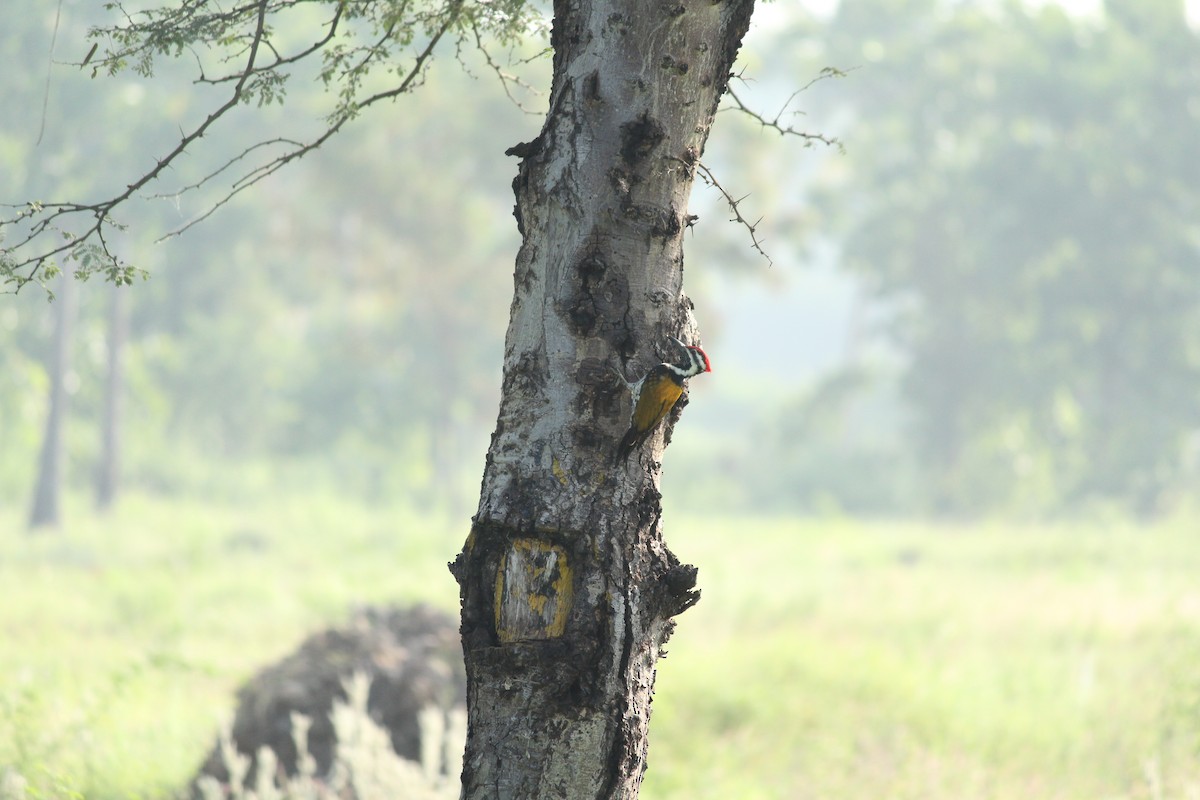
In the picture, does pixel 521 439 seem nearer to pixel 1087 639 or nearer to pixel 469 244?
pixel 1087 639

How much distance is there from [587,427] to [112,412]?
26.8 metres

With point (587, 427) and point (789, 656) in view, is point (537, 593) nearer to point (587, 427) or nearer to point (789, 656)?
point (587, 427)

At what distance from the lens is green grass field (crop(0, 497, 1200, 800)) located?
6254 millimetres

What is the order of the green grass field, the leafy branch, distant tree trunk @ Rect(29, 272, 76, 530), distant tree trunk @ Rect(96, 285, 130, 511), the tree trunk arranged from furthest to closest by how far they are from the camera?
distant tree trunk @ Rect(96, 285, 130, 511) < distant tree trunk @ Rect(29, 272, 76, 530) < the green grass field < the leafy branch < the tree trunk

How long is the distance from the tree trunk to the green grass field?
7.96 feet

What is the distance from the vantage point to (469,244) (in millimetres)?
31375

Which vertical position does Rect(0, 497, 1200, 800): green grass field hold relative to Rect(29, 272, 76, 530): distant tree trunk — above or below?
below

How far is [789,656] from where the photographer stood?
9.32 m

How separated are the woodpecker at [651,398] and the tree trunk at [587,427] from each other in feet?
0.13

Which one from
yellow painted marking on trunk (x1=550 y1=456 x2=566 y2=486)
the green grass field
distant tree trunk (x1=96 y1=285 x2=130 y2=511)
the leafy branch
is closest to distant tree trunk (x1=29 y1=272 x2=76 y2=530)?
the green grass field

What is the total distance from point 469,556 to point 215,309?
100 feet

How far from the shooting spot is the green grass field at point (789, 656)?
20.5ft

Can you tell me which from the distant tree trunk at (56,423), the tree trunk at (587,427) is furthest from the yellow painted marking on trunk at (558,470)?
the distant tree trunk at (56,423)

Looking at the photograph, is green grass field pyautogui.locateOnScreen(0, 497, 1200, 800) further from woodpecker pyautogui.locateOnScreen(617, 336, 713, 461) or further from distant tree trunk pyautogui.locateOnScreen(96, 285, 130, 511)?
distant tree trunk pyautogui.locateOnScreen(96, 285, 130, 511)
